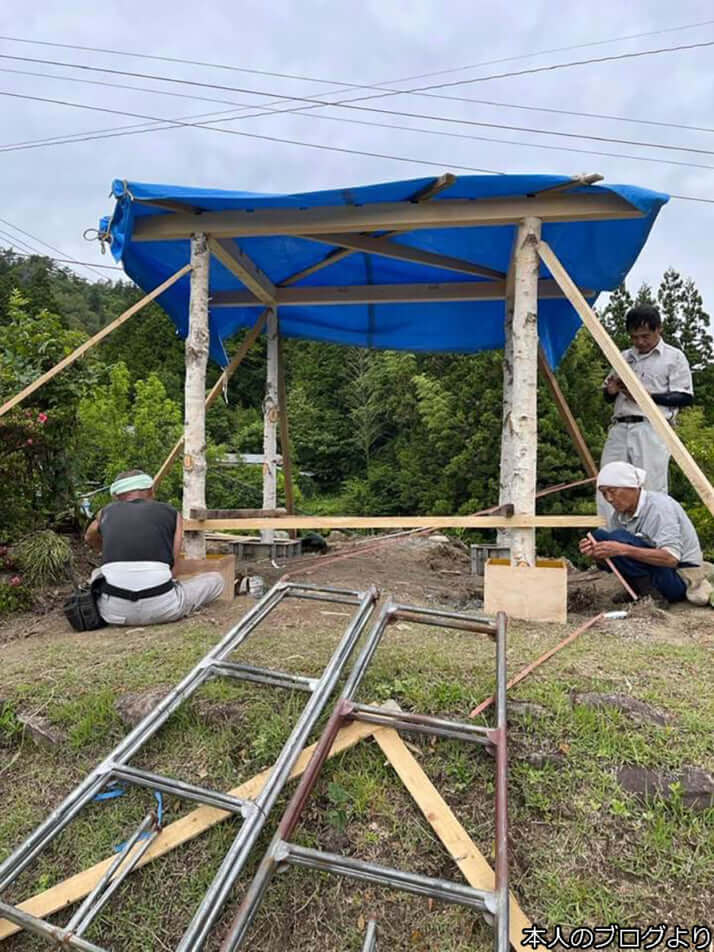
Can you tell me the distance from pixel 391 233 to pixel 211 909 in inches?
174

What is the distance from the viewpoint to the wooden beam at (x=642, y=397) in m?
3.46

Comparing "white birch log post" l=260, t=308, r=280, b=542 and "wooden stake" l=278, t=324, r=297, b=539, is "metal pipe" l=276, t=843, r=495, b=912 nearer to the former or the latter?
"white birch log post" l=260, t=308, r=280, b=542

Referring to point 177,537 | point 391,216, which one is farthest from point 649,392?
point 177,537

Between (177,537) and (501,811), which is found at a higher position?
(177,537)

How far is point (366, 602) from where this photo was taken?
2.87 meters

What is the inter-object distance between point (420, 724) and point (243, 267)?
417cm

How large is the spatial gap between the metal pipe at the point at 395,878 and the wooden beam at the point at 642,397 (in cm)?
240

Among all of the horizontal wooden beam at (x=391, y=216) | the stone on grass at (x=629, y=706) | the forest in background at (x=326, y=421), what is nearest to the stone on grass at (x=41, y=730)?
the stone on grass at (x=629, y=706)

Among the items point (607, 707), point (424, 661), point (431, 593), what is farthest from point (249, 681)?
point (431, 593)

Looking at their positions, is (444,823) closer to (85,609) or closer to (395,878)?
(395,878)

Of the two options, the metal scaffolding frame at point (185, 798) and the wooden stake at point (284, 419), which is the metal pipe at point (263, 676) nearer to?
the metal scaffolding frame at point (185, 798)

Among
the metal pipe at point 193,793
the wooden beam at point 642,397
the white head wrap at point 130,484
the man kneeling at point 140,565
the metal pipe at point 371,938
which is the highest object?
the wooden beam at point 642,397

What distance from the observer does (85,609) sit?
373cm

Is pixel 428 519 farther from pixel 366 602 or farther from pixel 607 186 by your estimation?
pixel 607 186
